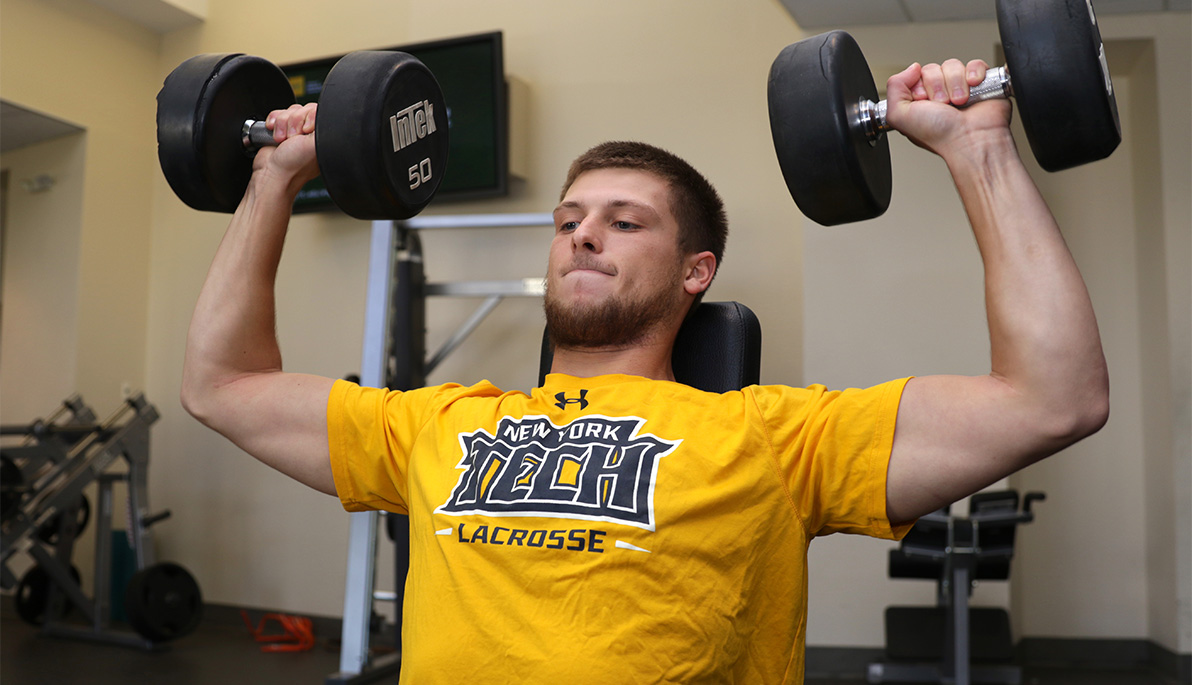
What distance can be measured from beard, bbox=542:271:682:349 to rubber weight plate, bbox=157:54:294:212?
46 centimetres

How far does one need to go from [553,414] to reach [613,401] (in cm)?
8

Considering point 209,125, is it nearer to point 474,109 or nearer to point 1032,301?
point 1032,301

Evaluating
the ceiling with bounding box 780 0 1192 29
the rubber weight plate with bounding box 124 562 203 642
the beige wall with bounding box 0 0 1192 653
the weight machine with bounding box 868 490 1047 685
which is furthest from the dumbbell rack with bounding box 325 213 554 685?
the weight machine with bounding box 868 490 1047 685

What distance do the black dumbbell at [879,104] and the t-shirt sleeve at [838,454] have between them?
0.21 metres

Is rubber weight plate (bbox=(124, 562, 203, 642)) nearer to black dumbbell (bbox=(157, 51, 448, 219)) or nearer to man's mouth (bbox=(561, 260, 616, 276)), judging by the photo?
black dumbbell (bbox=(157, 51, 448, 219))

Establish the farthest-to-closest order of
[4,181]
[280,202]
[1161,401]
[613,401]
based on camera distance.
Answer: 1. [4,181]
2. [1161,401]
3. [280,202]
4. [613,401]

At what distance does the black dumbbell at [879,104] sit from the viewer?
0.90m

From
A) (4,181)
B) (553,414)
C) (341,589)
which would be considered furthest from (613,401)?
(4,181)

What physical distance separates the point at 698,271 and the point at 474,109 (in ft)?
8.09

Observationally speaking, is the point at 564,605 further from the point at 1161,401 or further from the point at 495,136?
the point at 1161,401

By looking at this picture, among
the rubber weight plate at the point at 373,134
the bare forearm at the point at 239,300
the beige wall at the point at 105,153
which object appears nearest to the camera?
the rubber weight plate at the point at 373,134

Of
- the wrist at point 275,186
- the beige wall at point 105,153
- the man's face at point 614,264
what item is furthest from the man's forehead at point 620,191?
the beige wall at point 105,153

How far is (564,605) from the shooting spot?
939 millimetres

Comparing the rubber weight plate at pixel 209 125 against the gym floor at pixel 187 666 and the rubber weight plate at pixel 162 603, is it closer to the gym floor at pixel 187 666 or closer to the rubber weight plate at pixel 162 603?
the gym floor at pixel 187 666
